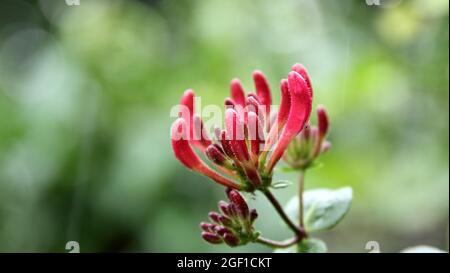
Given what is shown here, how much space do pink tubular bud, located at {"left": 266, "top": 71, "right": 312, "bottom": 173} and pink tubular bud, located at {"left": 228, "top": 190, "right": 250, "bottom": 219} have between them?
0.16ft

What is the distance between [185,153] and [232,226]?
11cm

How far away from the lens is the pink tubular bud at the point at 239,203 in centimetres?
74

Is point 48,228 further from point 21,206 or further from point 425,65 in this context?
point 425,65

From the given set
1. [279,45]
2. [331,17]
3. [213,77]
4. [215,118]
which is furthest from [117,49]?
[215,118]

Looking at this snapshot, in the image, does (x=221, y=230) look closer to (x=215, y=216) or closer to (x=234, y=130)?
(x=215, y=216)

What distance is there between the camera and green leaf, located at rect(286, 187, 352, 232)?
0.87 m

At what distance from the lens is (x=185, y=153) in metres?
0.77

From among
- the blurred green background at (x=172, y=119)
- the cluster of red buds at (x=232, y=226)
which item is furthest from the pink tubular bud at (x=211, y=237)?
the blurred green background at (x=172, y=119)

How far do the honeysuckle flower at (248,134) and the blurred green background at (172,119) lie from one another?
1.11 meters

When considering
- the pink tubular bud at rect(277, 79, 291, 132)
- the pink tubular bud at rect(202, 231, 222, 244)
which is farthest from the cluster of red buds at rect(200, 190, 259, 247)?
the pink tubular bud at rect(277, 79, 291, 132)

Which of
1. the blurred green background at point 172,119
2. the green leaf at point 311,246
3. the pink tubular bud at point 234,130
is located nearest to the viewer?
the pink tubular bud at point 234,130

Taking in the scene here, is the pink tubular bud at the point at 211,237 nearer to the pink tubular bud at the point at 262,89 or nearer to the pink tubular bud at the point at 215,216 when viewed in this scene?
the pink tubular bud at the point at 215,216

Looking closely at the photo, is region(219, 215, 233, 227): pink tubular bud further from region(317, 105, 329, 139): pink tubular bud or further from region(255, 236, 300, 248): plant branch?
region(317, 105, 329, 139): pink tubular bud

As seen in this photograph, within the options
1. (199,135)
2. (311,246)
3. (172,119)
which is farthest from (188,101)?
(172,119)
